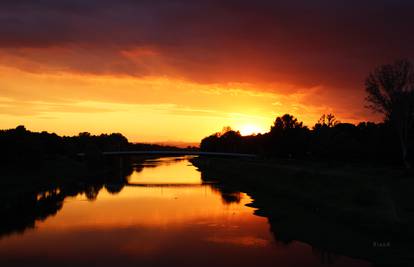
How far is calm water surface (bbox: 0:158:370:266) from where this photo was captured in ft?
88.6

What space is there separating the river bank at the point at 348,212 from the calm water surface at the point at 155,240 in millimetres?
1694

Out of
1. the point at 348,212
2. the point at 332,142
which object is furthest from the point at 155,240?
the point at 332,142

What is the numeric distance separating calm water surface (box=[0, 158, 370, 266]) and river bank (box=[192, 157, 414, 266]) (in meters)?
1.69

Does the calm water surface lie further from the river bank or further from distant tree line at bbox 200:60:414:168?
distant tree line at bbox 200:60:414:168

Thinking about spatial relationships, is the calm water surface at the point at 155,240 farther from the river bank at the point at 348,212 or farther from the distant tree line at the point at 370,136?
the distant tree line at the point at 370,136

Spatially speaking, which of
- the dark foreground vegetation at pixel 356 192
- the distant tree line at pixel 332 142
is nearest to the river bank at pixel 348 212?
the dark foreground vegetation at pixel 356 192

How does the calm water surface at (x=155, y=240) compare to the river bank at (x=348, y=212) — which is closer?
the calm water surface at (x=155, y=240)

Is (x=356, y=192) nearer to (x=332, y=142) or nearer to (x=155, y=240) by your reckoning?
(x=155, y=240)

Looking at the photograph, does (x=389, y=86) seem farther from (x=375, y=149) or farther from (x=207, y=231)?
(x=207, y=231)

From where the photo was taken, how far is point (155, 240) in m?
32.7

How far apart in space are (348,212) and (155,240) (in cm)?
1674

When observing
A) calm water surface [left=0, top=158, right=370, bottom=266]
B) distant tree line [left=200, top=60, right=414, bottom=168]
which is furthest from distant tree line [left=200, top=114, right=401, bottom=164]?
calm water surface [left=0, top=158, right=370, bottom=266]

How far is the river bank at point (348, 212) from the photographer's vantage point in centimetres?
2834

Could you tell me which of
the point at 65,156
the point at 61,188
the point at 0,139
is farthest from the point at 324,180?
the point at 65,156
